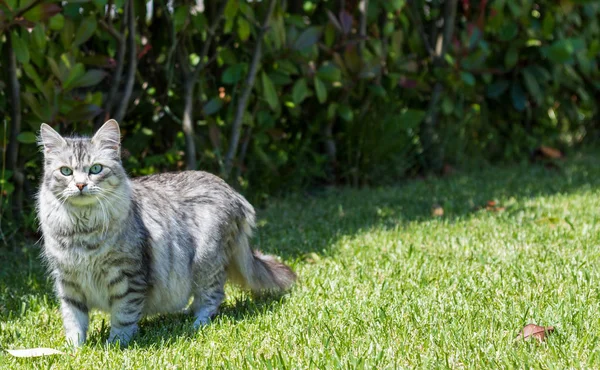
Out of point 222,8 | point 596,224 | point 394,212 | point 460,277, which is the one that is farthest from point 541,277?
point 222,8

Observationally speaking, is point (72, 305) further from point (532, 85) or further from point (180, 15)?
point (532, 85)

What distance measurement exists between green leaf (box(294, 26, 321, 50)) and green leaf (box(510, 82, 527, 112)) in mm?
2930

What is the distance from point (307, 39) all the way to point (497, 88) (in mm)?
2881

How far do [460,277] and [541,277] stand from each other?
391mm

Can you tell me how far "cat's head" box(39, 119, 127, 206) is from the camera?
10.5 feet

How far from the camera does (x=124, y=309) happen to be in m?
3.32

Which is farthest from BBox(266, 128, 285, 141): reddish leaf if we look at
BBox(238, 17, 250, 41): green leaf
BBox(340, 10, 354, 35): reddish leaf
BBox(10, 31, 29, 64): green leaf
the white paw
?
the white paw

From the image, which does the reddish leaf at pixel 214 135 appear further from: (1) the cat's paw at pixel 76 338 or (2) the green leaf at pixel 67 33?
(1) the cat's paw at pixel 76 338

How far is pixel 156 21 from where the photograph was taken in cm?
582

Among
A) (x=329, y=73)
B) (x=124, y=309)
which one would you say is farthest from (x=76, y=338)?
(x=329, y=73)

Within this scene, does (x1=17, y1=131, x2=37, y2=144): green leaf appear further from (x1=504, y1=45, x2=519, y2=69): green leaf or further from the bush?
(x1=504, y1=45, x2=519, y2=69): green leaf

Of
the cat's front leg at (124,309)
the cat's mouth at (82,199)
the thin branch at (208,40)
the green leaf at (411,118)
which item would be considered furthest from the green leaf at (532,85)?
the cat's mouth at (82,199)

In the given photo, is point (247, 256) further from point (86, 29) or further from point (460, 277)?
point (86, 29)

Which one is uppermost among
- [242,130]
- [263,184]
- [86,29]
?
[86,29]
